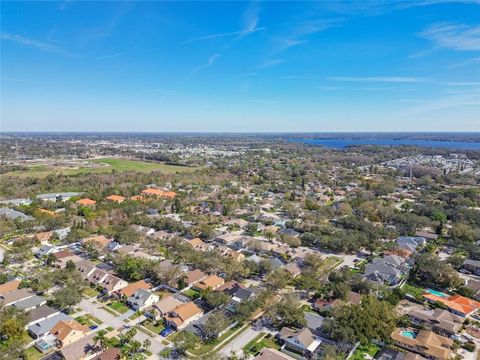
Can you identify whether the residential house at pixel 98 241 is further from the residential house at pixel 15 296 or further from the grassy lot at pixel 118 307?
the grassy lot at pixel 118 307

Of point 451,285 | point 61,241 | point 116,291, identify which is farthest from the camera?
point 61,241

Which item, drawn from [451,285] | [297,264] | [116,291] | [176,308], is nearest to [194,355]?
[176,308]

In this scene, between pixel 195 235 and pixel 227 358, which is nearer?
pixel 227 358

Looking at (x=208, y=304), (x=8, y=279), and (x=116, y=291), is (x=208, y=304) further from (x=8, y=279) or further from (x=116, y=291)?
(x=8, y=279)

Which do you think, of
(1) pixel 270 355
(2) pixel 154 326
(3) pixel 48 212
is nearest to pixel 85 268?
(2) pixel 154 326

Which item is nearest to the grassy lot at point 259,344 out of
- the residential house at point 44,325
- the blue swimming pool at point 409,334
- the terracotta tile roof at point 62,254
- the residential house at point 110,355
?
the residential house at point 110,355

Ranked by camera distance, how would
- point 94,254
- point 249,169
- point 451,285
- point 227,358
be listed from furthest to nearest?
point 249,169, point 94,254, point 451,285, point 227,358
